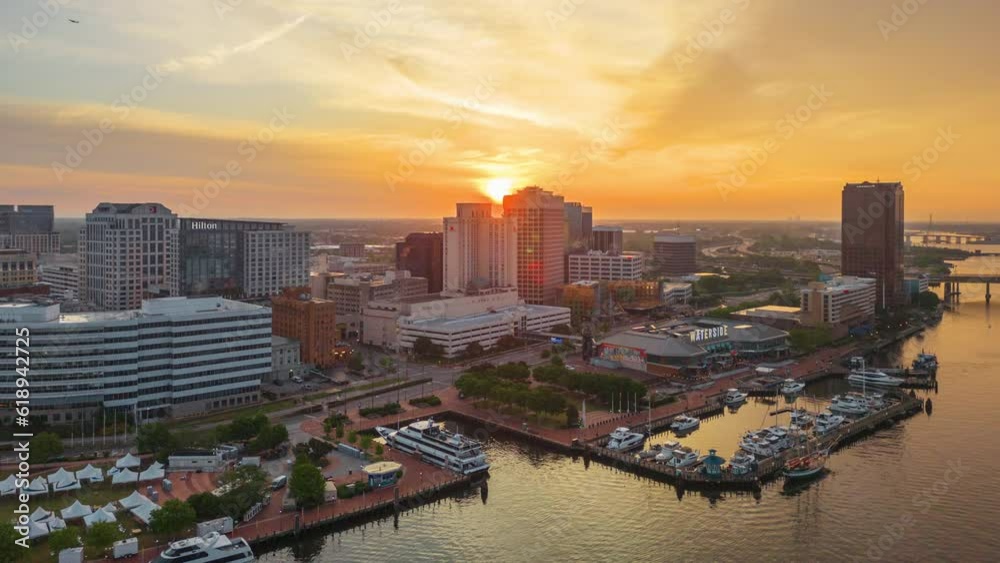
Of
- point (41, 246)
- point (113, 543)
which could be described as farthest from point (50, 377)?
point (41, 246)

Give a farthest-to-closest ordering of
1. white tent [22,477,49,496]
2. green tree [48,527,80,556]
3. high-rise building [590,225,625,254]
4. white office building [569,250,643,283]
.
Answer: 1. high-rise building [590,225,625,254]
2. white office building [569,250,643,283]
3. white tent [22,477,49,496]
4. green tree [48,527,80,556]

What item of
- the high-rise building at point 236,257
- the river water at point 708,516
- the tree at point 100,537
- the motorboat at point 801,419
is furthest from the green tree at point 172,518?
the high-rise building at point 236,257

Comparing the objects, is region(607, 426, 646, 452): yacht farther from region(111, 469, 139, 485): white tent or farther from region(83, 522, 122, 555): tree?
region(83, 522, 122, 555): tree

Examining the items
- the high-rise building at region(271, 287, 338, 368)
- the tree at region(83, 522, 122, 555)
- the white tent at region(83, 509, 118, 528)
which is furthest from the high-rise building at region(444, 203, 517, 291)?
the tree at region(83, 522, 122, 555)

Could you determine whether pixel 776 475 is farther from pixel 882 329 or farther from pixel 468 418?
pixel 882 329

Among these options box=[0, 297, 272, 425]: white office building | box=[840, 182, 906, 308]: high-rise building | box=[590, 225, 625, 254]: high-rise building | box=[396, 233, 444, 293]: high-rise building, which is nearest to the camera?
box=[0, 297, 272, 425]: white office building

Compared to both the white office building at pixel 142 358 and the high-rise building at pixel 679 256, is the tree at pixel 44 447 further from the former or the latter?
the high-rise building at pixel 679 256

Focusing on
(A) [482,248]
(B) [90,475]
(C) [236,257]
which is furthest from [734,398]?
(C) [236,257]
